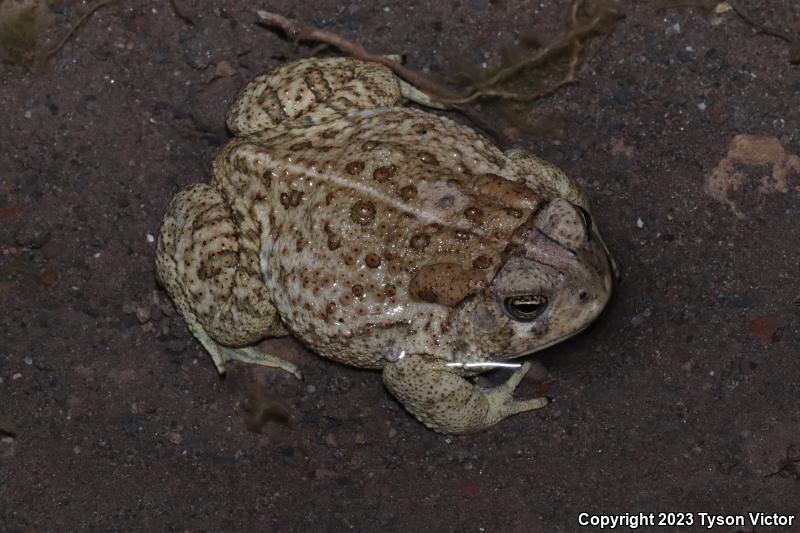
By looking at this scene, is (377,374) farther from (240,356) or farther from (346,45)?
(346,45)

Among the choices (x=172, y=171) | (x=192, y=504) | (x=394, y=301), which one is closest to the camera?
(x=394, y=301)

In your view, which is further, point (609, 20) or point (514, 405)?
point (609, 20)

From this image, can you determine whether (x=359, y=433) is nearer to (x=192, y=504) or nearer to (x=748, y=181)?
(x=192, y=504)

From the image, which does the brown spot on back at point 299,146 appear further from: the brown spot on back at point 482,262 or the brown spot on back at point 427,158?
the brown spot on back at point 482,262

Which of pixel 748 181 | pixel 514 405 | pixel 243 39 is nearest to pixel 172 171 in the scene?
pixel 243 39

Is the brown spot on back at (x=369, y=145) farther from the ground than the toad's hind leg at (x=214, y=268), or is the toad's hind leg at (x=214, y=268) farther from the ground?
the brown spot on back at (x=369, y=145)

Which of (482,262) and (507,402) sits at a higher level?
(482,262)

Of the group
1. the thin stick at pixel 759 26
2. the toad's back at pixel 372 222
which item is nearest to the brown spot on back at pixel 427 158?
the toad's back at pixel 372 222

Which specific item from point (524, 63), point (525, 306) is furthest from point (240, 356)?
point (524, 63)
